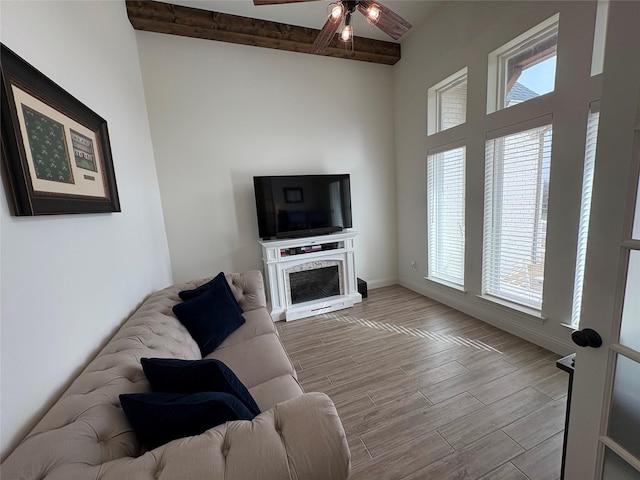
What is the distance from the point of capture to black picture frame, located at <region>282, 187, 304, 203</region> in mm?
3236

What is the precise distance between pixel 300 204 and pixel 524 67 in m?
2.58

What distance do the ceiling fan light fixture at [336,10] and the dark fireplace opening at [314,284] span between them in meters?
2.57

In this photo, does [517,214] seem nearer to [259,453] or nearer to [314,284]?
[314,284]

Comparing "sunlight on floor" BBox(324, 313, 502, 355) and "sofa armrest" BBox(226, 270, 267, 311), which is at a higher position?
"sofa armrest" BBox(226, 270, 267, 311)

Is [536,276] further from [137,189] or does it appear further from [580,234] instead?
[137,189]

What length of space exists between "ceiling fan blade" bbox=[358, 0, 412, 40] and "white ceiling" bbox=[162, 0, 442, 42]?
46.2 inches

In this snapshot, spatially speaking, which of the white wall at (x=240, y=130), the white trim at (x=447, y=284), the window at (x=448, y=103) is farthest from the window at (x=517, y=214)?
the white wall at (x=240, y=130)

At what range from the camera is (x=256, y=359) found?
5.29 ft

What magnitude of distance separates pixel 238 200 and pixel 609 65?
3.18m

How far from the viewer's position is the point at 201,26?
281 centimetres

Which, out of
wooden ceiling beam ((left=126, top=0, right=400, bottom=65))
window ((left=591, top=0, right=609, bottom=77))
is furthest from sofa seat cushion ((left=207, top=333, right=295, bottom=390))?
wooden ceiling beam ((left=126, top=0, right=400, bottom=65))

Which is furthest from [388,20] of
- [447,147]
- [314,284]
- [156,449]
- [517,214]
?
[314,284]

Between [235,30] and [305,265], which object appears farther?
[305,265]

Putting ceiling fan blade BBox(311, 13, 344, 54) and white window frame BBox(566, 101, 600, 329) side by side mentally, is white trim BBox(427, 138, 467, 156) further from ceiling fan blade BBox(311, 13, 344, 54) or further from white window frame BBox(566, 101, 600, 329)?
ceiling fan blade BBox(311, 13, 344, 54)
